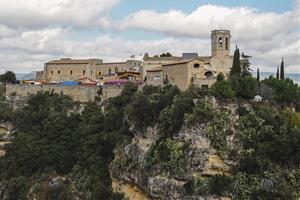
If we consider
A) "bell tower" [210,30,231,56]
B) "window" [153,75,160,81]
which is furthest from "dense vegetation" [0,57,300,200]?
"bell tower" [210,30,231,56]

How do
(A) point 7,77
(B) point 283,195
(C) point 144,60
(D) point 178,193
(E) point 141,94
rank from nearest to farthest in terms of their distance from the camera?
(B) point 283,195
(D) point 178,193
(E) point 141,94
(C) point 144,60
(A) point 7,77

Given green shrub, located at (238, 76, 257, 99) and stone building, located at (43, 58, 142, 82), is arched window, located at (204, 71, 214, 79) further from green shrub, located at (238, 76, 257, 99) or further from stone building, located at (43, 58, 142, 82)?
stone building, located at (43, 58, 142, 82)

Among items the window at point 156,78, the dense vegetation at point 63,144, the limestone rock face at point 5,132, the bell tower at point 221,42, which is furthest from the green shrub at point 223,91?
the limestone rock face at point 5,132

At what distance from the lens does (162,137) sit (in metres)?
45.9

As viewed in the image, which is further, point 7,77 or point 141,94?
point 7,77

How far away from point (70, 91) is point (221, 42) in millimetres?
17291

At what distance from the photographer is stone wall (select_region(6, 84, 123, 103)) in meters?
58.7

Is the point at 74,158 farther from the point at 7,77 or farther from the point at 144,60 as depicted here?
the point at 7,77

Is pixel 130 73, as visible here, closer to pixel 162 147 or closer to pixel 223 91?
pixel 162 147

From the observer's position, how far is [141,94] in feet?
165

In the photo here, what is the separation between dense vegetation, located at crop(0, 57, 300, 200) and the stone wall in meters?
0.90

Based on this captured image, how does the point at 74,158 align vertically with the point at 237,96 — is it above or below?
below

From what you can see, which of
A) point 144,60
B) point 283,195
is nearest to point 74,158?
point 144,60

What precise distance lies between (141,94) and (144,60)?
11.5m
